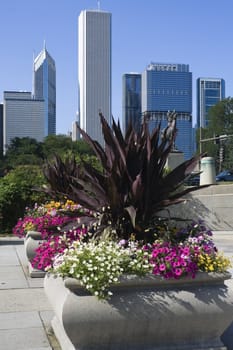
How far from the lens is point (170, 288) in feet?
15.6

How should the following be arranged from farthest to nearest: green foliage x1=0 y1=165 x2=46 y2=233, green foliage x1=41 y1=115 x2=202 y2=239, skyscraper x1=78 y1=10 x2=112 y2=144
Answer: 1. skyscraper x1=78 y1=10 x2=112 y2=144
2. green foliage x1=0 y1=165 x2=46 y2=233
3. green foliage x1=41 y1=115 x2=202 y2=239

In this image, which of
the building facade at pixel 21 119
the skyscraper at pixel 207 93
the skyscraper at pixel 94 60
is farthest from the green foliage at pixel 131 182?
the skyscraper at pixel 207 93

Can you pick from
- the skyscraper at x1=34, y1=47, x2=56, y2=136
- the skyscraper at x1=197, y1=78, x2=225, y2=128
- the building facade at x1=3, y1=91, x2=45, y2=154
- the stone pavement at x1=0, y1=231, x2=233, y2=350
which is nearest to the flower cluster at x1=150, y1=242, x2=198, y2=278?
the stone pavement at x1=0, y1=231, x2=233, y2=350

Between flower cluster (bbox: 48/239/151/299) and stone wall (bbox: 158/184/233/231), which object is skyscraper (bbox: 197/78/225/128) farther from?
flower cluster (bbox: 48/239/151/299)

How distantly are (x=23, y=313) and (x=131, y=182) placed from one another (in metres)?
2.21

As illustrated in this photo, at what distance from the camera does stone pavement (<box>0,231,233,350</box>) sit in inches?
202

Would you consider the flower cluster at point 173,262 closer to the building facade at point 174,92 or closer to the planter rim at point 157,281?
the planter rim at point 157,281

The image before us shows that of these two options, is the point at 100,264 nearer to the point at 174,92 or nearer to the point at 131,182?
the point at 131,182

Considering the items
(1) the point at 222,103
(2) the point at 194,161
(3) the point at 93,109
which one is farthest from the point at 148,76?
(2) the point at 194,161

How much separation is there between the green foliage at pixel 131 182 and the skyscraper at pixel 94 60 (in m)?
112

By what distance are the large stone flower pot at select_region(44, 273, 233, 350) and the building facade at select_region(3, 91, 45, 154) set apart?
141 metres

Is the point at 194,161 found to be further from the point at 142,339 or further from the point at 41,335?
the point at 41,335

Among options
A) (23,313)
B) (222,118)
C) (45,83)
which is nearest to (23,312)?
(23,313)

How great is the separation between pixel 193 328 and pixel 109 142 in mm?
2104
